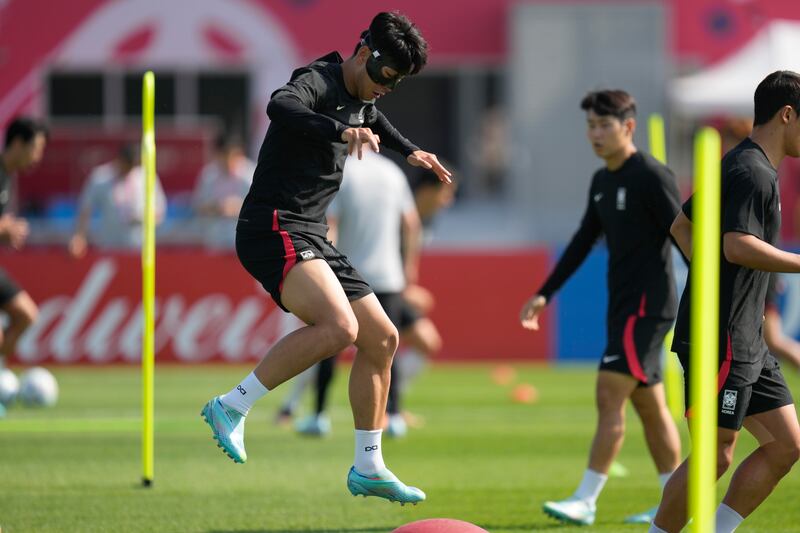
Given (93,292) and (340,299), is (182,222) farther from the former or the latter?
(340,299)

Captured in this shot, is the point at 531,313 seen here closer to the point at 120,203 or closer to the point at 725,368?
the point at 725,368

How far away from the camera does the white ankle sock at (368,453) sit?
259 inches

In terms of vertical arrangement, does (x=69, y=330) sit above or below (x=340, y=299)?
below

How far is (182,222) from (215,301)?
531 centimetres

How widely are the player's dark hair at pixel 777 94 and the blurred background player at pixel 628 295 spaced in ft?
5.42

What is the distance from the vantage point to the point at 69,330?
55.9 ft

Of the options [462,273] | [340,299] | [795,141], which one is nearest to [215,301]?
[462,273]

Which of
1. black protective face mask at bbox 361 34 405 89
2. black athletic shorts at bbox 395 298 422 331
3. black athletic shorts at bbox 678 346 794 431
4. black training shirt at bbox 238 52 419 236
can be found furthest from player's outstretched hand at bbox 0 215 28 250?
black athletic shorts at bbox 678 346 794 431

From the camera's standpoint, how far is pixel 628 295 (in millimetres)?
7496

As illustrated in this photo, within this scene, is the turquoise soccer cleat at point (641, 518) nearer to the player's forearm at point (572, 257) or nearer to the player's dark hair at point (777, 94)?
the player's forearm at point (572, 257)

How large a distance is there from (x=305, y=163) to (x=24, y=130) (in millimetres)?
5527

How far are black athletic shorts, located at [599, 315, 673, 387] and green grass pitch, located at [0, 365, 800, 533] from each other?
81cm

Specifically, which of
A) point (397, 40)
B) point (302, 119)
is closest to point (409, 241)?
point (397, 40)

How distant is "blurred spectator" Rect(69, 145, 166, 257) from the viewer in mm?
16891
